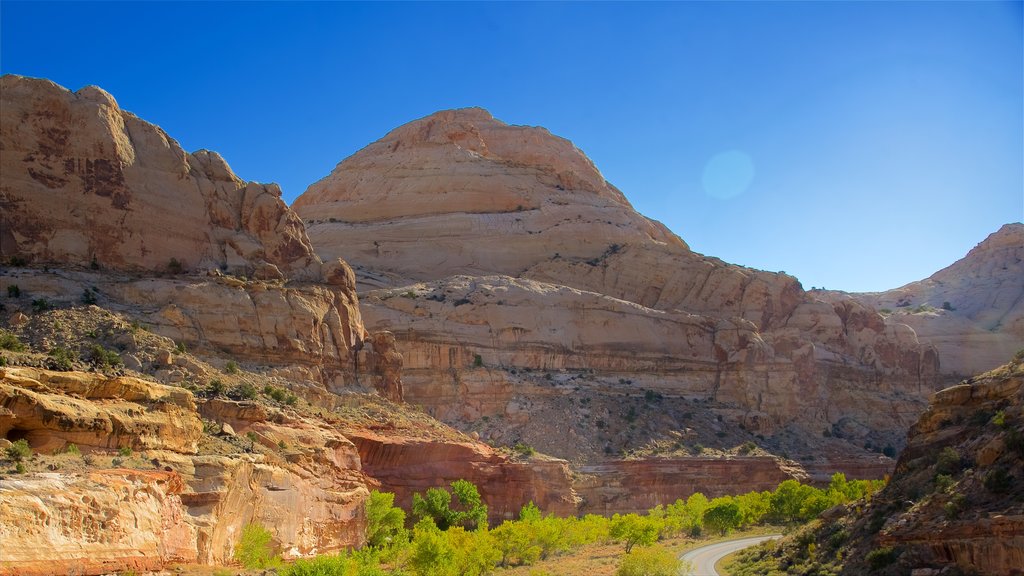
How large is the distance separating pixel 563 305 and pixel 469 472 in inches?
1188

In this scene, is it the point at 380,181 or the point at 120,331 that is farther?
the point at 380,181

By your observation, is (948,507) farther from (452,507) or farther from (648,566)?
(452,507)

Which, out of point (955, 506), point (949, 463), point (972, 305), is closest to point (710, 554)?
point (949, 463)

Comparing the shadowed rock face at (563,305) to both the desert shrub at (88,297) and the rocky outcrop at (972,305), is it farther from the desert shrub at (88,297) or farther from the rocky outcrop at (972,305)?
the desert shrub at (88,297)

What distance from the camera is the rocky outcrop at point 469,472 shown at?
154 feet

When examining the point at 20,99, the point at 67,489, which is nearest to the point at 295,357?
the point at 20,99

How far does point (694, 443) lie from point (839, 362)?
25066 millimetres

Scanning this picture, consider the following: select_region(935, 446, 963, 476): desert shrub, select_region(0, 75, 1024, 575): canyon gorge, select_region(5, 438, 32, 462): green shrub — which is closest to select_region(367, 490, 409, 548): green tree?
select_region(0, 75, 1024, 575): canyon gorge

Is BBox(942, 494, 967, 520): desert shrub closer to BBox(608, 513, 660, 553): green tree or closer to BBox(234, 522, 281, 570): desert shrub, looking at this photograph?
BBox(234, 522, 281, 570): desert shrub

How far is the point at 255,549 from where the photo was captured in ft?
99.8

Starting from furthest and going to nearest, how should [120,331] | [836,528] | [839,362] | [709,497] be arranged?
[839,362], [709,497], [120,331], [836,528]

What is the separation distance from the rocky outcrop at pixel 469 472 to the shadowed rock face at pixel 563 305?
7387 mm

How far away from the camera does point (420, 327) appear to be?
73000 mm

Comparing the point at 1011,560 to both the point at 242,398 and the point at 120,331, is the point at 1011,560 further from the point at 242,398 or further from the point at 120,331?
the point at 120,331
